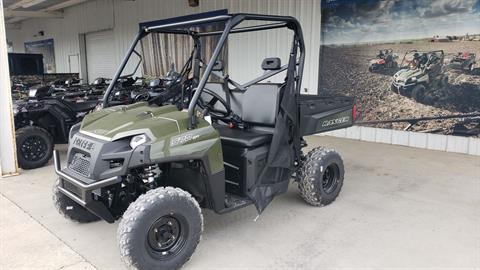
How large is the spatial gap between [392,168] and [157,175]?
3.47 meters

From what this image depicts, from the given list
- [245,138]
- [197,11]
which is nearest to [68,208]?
[245,138]

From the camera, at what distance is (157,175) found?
9.23 ft

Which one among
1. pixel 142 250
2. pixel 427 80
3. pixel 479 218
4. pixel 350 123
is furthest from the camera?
pixel 427 80

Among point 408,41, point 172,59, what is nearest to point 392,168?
point 408,41

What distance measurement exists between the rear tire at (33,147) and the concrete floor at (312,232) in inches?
29.0

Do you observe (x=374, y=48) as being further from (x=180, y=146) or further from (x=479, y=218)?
(x=180, y=146)

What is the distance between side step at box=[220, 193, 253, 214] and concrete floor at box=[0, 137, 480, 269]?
290 millimetres

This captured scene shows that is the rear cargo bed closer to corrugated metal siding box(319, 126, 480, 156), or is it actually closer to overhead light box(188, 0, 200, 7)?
corrugated metal siding box(319, 126, 480, 156)

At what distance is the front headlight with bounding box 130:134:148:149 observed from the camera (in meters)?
2.46

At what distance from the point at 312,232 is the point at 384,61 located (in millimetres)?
4400

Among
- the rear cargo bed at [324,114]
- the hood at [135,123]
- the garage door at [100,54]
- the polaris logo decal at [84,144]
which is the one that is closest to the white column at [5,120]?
the hood at [135,123]

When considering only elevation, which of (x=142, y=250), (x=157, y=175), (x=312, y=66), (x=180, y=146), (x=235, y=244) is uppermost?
(x=312, y=66)

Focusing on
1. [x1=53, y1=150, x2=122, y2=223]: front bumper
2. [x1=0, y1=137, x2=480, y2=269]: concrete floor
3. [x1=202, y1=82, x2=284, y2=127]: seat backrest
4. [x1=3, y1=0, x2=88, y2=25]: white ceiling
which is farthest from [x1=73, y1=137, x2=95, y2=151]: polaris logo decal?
[x1=3, y1=0, x2=88, y2=25]: white ceiling

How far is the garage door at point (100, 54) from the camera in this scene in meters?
13.6
